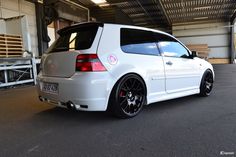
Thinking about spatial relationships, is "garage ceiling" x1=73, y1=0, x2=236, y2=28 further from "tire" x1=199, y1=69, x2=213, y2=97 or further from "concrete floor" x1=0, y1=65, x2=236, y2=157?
"concrete floor" x1=0, y1=65, x2=236, y2=157

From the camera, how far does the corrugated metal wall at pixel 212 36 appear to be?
21359mm

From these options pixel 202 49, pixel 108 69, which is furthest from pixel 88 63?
pixel 202 49

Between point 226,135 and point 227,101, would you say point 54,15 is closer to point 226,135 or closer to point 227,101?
point 227,101

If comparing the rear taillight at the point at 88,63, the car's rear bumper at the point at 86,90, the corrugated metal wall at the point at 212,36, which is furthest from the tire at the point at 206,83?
the corrugated metal wall at the point at 212,36

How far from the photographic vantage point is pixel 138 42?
12.3 feet

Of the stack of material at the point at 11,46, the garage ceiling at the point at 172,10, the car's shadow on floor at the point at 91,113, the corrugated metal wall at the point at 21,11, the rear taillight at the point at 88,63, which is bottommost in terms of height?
the car's shadow on floor at the point at 91,113

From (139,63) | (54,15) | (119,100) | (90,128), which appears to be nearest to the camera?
(90,128)

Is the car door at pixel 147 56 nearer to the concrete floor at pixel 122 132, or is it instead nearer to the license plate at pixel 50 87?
the concrete floor at pixel 122 132

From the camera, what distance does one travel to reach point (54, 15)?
37.7 ft

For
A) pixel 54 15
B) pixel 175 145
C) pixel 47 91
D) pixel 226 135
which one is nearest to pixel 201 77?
pixel 226 135

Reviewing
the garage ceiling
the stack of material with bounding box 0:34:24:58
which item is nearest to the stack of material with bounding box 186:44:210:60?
the garage ceiling

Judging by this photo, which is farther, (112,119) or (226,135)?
(112,119)

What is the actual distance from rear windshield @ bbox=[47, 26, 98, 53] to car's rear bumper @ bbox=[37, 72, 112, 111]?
1.47 ft

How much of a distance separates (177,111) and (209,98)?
57.2 inches
